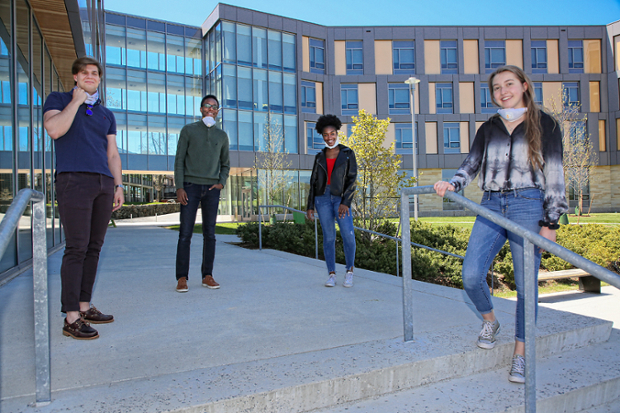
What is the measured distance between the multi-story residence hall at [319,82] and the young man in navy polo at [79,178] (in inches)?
1045

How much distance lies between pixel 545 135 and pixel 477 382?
5.10 feet

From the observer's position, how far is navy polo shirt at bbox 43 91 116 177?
3.04 meters

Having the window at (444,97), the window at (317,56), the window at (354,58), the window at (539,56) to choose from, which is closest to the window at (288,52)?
the window at (317,56)

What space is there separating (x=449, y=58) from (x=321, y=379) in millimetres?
36870

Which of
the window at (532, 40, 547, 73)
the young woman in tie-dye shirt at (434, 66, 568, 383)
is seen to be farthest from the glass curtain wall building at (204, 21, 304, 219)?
the young woman in tie-dye shirt at (434, 66, 568, 383)

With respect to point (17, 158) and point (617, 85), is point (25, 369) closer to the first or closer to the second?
point (17, 158)

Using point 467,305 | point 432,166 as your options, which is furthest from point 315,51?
point 467,305

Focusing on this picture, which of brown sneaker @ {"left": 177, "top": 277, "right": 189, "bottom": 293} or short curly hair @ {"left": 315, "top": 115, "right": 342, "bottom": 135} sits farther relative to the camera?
short curly hair @ {"left": 315, "top": 115, "right": 342, "bottom": 135}

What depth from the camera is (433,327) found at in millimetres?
3363

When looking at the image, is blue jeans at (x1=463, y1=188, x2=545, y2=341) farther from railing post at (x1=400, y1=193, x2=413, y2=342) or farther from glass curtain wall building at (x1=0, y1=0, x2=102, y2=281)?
glass curtain wall building at (x1=0, y1=0, x2=102, y2=281)

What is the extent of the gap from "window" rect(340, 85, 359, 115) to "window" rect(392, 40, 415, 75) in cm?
376

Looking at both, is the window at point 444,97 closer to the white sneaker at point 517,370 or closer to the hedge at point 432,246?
the hedge at point 432,246

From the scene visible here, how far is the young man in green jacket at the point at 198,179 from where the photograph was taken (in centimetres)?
475

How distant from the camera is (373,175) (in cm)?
1283
